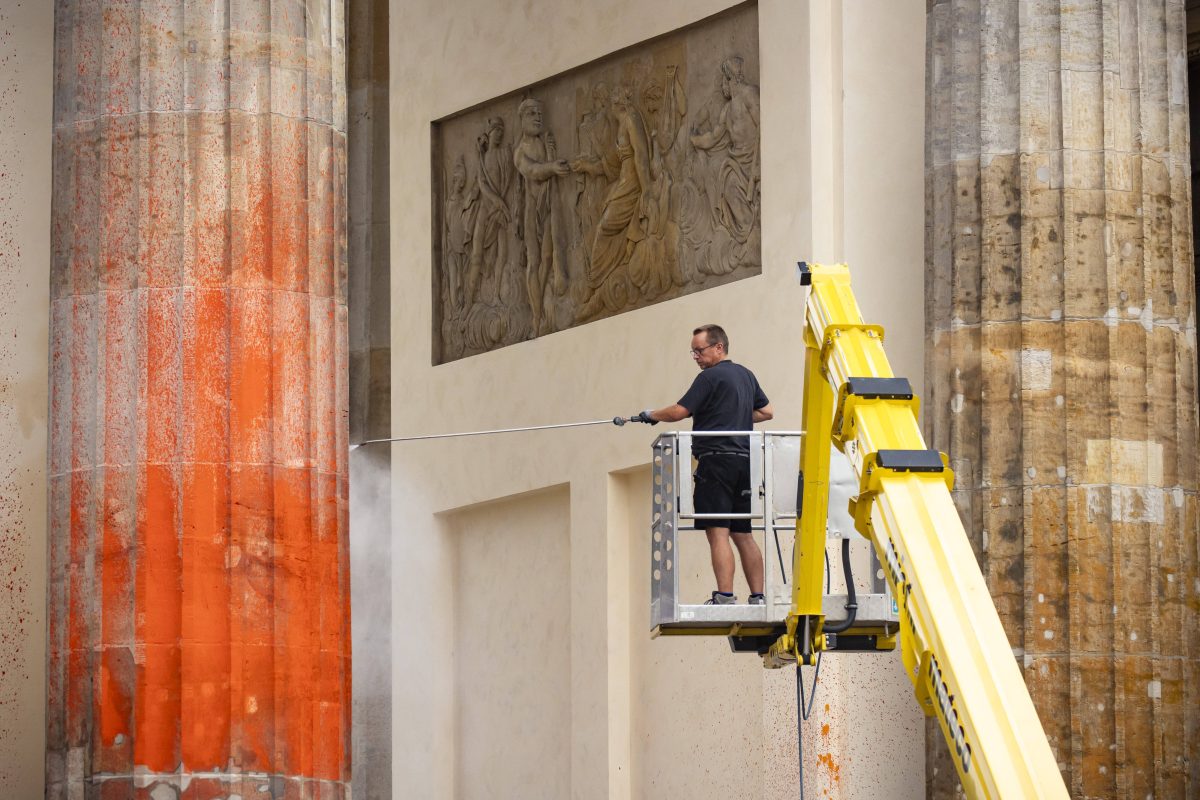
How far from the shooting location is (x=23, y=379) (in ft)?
63.0

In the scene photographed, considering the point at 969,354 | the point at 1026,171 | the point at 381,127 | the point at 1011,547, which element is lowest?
the point at 1011,547

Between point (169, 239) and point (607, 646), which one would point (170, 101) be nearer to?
point (169, 239)

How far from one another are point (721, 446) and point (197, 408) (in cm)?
333

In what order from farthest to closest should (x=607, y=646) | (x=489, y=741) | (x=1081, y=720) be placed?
1. (x=489, y=741)
2. (x=607, y=646)
3. (x=1081, y=720)

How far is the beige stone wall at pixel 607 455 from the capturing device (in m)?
17.1

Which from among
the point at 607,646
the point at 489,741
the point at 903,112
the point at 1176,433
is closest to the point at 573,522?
the point at 607,646

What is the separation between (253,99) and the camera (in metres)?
13.9

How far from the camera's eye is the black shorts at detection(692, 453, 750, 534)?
12180 millimetres

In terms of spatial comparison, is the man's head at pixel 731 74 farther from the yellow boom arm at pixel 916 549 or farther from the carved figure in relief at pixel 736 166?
the yellow boom arm at pixel 916 549

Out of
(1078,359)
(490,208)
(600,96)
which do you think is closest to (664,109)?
(600,96)

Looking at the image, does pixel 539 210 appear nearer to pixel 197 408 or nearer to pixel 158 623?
pixel 197 408

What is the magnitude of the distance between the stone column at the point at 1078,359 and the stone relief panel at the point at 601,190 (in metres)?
2.95

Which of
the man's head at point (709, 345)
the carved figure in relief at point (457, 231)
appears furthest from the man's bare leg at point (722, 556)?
the carved figure in relief at point (457, 231)

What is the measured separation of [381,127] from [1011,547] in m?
10.0
